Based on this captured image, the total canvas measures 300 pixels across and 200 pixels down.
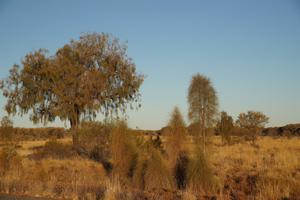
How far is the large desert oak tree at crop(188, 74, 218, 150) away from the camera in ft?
88.7

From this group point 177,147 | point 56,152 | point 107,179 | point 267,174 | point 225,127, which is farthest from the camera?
point 225,127

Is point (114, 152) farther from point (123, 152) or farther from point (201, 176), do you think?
point (201, 176)

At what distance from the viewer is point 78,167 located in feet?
60.6

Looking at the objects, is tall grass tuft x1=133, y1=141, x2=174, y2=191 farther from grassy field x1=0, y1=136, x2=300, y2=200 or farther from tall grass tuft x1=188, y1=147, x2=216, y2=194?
grassy field x1=0, y1=136, x2=300, y2=200

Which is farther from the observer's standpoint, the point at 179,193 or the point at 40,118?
the point at 40,118

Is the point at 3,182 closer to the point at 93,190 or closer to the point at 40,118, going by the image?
the point at 93,190

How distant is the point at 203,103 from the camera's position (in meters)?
27.2

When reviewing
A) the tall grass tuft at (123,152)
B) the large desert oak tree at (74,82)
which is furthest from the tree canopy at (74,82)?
the tall grass tuft at (123,152)

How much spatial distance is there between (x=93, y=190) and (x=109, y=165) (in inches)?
244

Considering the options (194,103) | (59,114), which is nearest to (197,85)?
(194,103)

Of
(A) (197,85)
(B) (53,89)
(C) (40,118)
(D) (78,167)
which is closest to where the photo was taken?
(D) (78,167)

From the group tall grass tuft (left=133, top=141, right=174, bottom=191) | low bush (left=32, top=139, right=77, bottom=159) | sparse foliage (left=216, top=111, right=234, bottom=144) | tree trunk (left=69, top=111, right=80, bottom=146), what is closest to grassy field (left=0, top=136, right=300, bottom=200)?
tall grass tuft (left=133, top=141, right=174, bottom=191)

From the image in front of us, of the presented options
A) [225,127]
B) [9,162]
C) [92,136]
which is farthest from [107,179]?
[225,127]

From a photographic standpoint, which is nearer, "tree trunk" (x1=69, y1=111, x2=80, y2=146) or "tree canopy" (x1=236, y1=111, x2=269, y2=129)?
"tree trunk" (x1=69, y1=111, x2=80, y2=146)
